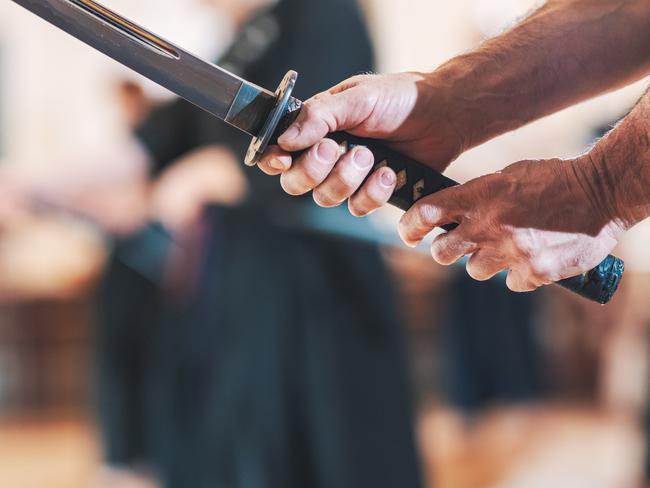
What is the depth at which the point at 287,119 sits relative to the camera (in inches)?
18.9

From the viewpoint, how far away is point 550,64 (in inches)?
21.3

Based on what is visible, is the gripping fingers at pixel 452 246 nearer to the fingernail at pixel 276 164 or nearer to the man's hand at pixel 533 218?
the man's hand at pixel 533 218

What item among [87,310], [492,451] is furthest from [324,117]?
[87,310]

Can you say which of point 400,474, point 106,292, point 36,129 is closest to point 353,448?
point 400,474

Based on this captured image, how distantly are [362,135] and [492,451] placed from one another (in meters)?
2.24

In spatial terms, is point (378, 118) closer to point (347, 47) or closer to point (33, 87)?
point (347, 47)

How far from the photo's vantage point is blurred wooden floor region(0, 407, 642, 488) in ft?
7.15

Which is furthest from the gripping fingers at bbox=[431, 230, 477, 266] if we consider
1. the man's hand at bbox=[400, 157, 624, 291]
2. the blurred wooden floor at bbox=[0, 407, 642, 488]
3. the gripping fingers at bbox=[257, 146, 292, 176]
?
the blurred wooden floor at bbox=[0, 407, 642, 488]

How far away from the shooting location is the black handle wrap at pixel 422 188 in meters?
0.52

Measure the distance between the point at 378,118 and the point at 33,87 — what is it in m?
3.09

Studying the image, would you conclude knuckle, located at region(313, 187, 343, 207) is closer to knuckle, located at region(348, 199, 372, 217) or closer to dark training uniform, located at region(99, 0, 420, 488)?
knuckle, located at region(348, 199, 372, 217)

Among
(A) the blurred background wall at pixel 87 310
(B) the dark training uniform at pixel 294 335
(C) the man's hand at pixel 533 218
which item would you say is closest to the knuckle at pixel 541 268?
(C) the man's hand at pixel 533 218

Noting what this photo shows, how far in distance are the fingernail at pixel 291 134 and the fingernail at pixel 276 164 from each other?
0.05ft

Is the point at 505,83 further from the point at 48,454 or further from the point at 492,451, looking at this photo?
the point at 48,454
